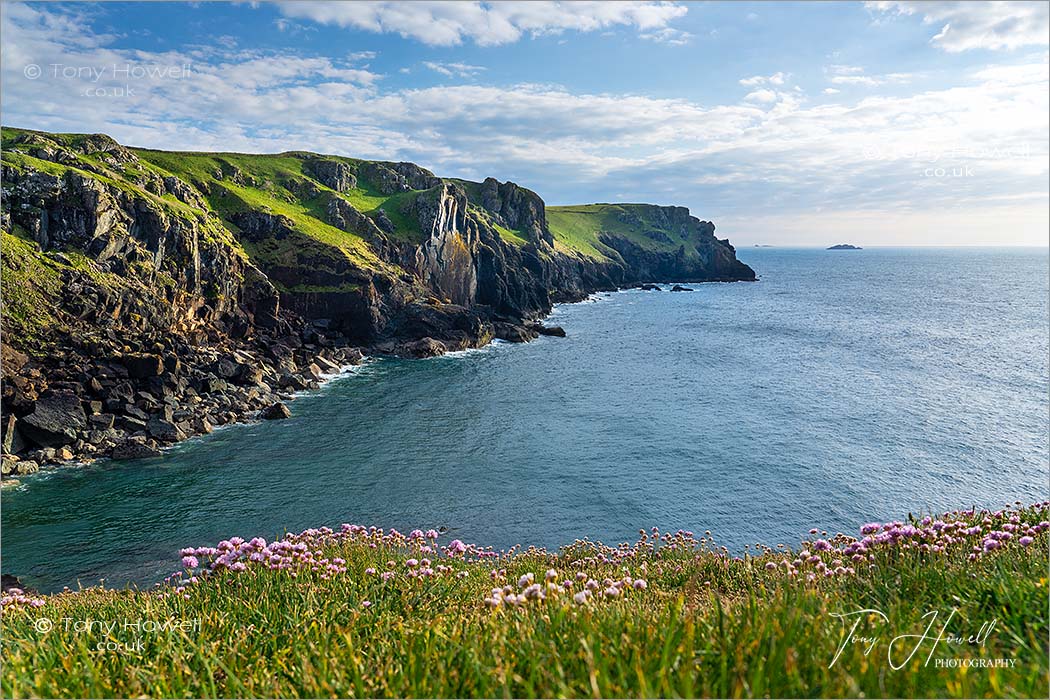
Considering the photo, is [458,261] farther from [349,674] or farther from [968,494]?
[349,674]

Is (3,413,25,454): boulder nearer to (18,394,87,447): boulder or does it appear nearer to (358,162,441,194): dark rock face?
(18,394,87,447): boulder

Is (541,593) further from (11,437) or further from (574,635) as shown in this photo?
(11,437)

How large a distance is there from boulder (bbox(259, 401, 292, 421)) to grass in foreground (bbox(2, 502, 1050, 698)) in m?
38.9

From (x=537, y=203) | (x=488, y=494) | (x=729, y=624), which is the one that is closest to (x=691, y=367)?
(x=488, y=494)

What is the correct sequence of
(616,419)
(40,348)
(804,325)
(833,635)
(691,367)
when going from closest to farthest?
(833,635)
(40,348)
(616,419)
(691,367)
(804,325)

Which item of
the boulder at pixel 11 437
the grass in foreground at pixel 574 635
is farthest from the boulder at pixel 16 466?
the grass in foreground at pixel 574 635

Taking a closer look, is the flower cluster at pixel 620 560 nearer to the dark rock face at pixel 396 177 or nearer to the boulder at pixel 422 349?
the boulder at pixel 422 349

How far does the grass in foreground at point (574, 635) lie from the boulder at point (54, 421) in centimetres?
3475

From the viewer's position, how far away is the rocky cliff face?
138ft

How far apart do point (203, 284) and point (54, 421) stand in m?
28.0

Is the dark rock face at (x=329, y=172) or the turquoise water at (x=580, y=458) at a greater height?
the dark rock face at (x=329, y=172)

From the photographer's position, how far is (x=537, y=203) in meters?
152

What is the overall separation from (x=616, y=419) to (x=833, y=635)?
4303cm

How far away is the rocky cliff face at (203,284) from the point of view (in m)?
41.9
